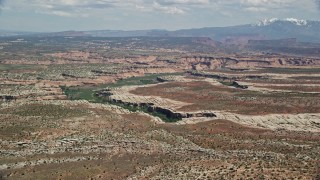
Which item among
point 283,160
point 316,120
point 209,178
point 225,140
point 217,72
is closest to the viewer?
point 209,178

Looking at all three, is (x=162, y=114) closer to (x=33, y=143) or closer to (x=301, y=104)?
A: (x=301, y=104)

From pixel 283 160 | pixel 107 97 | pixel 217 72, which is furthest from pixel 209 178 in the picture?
pixel 217 72

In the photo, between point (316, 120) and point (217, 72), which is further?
point (217, 72)

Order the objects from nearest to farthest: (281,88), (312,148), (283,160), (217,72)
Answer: (283,160) → (312,148) → (281,88) → (217,72)

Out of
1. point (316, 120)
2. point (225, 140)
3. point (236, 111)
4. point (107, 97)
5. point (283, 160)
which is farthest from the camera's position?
point (107, 97)

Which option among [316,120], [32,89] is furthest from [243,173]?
[32,89]

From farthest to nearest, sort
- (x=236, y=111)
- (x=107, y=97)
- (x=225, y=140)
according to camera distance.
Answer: (x=107, y=97), (x=236, y=111), (x=225, y=140)

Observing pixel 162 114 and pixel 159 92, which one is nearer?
pixel 162 114

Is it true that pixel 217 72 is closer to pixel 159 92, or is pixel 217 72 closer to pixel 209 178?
pixel 159 92

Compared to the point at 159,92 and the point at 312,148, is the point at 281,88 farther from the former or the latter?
the point at 312,148
